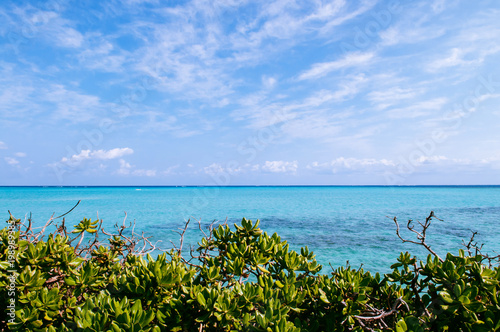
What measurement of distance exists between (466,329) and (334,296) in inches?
32.0

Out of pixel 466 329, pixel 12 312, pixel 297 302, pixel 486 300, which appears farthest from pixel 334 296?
pixel 12 312

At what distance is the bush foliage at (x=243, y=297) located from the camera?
5.70 feet

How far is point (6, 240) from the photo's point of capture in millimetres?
2400

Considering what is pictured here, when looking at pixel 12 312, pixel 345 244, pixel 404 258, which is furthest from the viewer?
pixel 345 244

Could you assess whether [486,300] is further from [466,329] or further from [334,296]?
[334,296]

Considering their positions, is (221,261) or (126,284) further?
(221,261)

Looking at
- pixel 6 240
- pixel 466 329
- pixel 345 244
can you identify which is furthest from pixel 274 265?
pixel 345 244

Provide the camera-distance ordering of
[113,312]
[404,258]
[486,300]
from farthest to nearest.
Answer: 1. [404,258]
2. [486,300]
3. [113,312]

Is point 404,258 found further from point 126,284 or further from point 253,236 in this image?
point 126,284

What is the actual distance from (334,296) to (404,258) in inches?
33.5

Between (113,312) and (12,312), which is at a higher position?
(113,312)

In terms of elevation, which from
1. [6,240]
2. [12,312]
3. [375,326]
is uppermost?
[6,240]

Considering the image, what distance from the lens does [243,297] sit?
188 centimetres

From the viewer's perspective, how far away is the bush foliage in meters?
1.74
